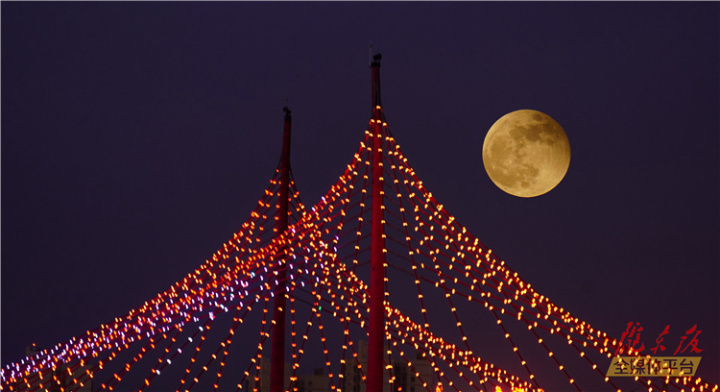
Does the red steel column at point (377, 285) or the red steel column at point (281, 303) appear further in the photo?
the red steel column at point (281, 303)

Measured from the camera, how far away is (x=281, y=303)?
1335cm

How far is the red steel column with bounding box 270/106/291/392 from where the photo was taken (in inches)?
514

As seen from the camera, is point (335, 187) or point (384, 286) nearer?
point (384, 286)

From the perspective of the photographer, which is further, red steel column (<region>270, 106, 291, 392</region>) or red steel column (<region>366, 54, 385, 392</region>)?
red steel column (<region>270, 106, 291, 392</region>)

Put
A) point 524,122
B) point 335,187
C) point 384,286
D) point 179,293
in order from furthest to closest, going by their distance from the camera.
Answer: point 524,122
point 179,293
point 335,187
point 384,286

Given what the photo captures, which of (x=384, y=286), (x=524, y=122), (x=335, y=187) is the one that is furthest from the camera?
(x=524, y=122)

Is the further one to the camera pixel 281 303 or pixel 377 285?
pixel 281 303

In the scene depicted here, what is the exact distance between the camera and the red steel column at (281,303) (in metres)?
13.1

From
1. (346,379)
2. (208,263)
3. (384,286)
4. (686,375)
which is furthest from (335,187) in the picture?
(346,379)

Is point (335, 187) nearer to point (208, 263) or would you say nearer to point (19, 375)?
point (208, 263)

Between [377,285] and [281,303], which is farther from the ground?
[281,303]

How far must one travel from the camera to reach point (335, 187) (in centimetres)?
1152

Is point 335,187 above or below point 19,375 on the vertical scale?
above

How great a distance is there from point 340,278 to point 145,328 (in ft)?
9.97
